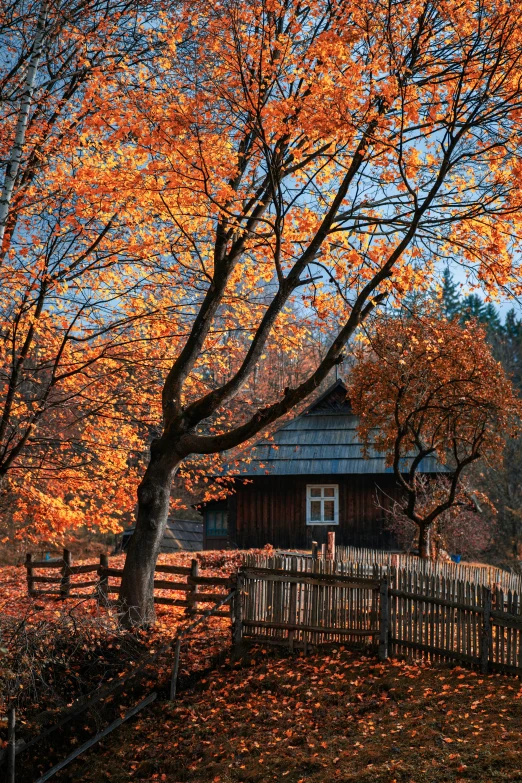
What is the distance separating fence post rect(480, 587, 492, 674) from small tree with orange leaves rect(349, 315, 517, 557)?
577 centimetres

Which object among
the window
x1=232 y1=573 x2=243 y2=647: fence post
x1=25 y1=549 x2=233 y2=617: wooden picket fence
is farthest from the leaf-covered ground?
the window

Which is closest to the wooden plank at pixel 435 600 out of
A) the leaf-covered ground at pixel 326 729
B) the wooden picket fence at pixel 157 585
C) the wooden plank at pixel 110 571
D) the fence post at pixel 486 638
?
the fence post at pixel 486 638

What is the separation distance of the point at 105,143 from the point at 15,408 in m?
5.14

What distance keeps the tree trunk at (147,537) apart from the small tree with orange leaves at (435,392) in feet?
18.9

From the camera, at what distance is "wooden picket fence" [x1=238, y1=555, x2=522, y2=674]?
10.4m

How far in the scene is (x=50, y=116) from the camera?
1293 centimetres

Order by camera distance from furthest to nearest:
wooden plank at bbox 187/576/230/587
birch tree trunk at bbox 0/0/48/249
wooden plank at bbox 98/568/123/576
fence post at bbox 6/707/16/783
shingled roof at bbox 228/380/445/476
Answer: shingled roof at bbox 228/380/445/476, wooden plank at bbox 98/568/123/576, wooden plank at bbox 187/576/230/587, fence post at bbox 6/707/16/783, birch tree trunk at bbox 0/0/48/249

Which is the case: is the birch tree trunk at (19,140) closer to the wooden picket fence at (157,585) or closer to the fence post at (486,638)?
the wooden picket fence at (157,585)

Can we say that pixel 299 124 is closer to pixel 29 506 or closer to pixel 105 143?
pixel 105 143

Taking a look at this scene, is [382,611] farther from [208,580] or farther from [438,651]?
[208,580]

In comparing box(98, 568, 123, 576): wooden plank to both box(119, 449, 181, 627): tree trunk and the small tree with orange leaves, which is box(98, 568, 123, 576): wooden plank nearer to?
box(119, 449, 181, 627): tree trunk

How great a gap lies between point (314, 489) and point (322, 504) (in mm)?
661

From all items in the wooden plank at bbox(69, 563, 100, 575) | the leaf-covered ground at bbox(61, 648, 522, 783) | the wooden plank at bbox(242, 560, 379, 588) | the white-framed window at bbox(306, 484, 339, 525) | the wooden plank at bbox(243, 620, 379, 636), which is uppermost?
the white-framed window at bbox(306, 484, 339, 525)

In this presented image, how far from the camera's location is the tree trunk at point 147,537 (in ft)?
40.9
